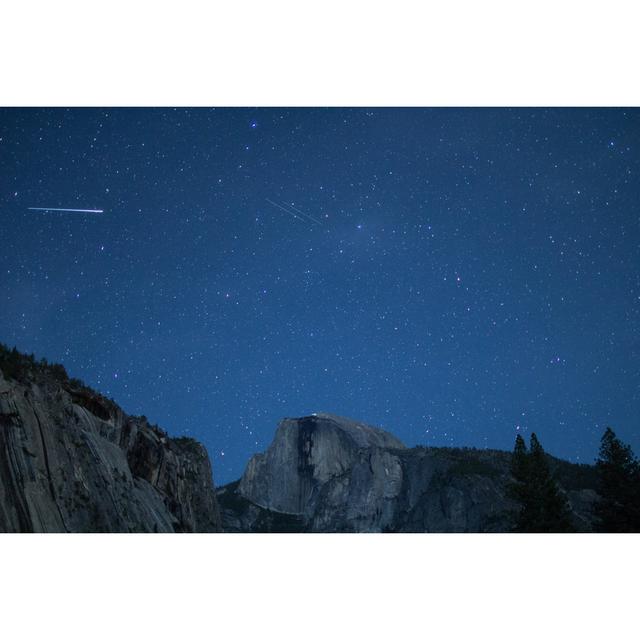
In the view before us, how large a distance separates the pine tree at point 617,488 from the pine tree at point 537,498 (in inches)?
92.6

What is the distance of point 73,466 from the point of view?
19781mm

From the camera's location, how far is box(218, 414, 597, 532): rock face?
8969 centimetres

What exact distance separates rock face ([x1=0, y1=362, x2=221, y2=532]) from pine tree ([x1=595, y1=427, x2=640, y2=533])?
25.0 metres

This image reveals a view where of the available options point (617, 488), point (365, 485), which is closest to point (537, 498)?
point (617, 488)

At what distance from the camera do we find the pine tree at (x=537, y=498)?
2931 centimetres

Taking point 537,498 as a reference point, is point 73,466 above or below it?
above

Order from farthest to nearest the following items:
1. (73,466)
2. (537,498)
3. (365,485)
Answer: (365,485)
(537,498)
(73,466)

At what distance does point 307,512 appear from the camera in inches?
5305

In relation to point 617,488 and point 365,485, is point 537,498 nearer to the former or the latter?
point 617,488

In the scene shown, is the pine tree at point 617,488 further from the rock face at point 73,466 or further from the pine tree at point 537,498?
the rock face at point 73,466

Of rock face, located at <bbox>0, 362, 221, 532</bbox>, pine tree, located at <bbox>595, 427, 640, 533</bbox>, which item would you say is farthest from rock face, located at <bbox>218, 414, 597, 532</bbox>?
rock face, located at <bbox>0, 362, 221, 532</bbox>

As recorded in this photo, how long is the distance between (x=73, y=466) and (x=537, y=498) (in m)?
25.0

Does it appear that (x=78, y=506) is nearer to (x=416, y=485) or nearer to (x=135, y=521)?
(x=135, y=521)
